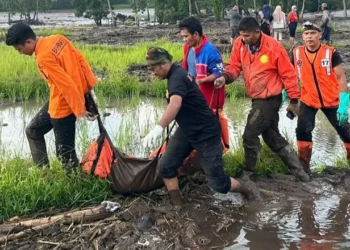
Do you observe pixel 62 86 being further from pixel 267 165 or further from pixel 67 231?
pixel 267 165

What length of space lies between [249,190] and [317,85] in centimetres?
138

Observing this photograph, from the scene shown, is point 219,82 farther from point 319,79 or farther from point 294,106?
point 319,79

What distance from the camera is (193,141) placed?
14.4 feet

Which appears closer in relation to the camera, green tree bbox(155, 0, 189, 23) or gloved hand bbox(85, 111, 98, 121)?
gloved hand bbox(85, 111, 98, 121)

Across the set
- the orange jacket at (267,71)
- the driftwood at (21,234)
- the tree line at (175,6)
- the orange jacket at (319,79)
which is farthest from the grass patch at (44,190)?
the tree line at (175,6)

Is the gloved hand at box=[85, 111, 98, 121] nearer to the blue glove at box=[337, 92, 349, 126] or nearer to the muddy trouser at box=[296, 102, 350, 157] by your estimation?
the muddy trouser at box=[296, 102, 350, 157]

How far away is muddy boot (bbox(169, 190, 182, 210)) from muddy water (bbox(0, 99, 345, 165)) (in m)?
1.43

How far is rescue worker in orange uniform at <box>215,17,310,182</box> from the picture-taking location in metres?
4.99

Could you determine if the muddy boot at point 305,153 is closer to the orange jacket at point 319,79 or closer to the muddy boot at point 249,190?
the orange jacket at point 319,79

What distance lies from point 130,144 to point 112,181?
150 cm

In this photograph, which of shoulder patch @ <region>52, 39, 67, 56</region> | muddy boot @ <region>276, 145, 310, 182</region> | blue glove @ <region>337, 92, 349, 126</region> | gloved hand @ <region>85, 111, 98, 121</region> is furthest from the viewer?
muddy boot @ <region>276, 145, 310, 182</region>

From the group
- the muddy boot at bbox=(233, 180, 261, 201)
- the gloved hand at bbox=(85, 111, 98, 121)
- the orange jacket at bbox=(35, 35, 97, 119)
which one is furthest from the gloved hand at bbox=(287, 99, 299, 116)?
the orange jacket at bbox=(35, 35, 97, 119)

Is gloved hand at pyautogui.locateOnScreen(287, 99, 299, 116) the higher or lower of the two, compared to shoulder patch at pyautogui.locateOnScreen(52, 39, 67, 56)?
lower

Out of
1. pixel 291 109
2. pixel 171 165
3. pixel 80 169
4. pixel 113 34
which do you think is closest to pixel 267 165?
pixel 291 109
